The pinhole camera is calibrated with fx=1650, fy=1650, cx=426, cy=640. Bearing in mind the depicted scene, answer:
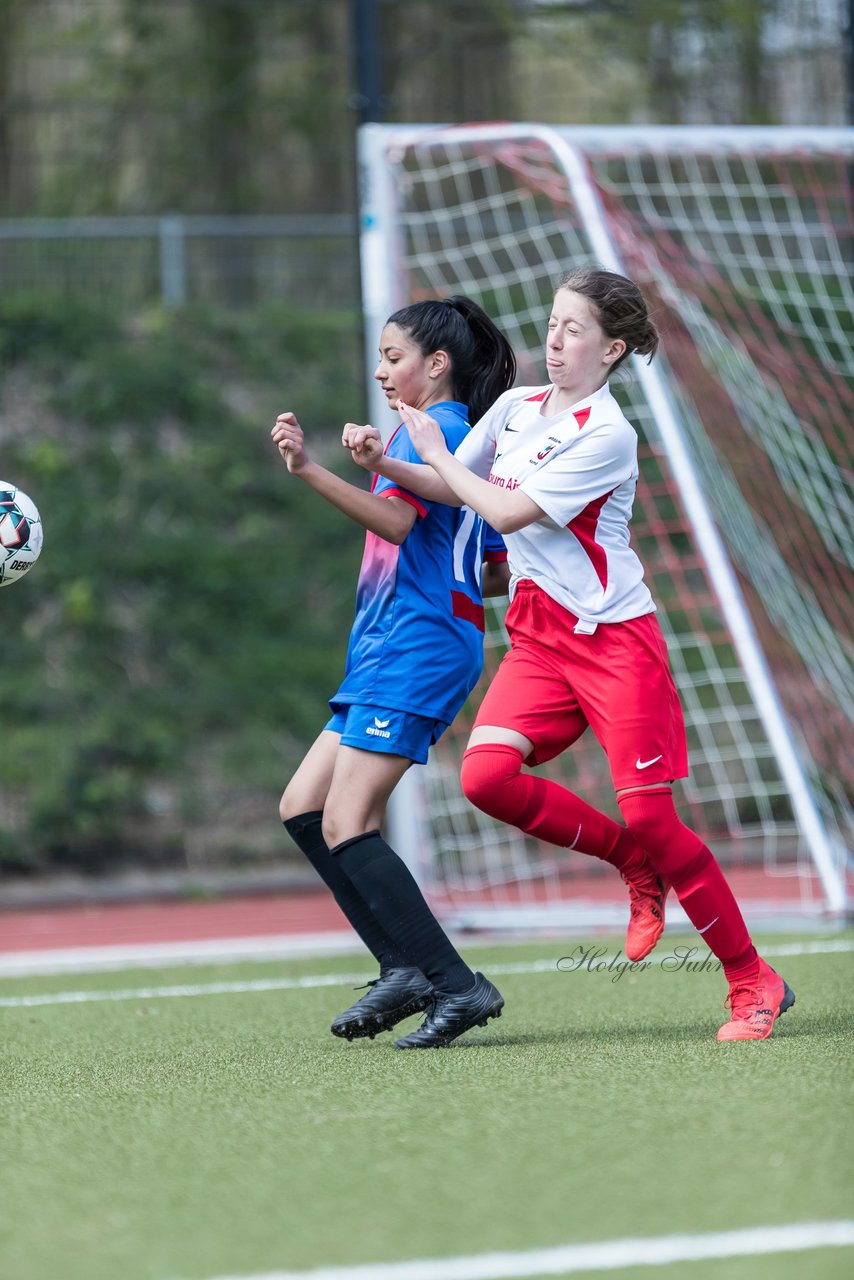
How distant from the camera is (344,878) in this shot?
416cm

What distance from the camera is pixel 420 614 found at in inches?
157

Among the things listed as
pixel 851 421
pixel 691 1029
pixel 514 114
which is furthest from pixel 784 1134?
pixel 514 114

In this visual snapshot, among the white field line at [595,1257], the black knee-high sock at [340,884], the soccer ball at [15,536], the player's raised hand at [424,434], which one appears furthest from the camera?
the soccer ball at [15,536]

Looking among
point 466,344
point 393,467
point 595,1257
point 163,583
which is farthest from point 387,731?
point 163,583

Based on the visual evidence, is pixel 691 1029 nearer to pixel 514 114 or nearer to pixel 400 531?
pixel 400 531

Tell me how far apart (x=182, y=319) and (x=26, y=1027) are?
6.57m

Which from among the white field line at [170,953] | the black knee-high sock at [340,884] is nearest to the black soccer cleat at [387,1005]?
the black knee-high sock at [340,884]

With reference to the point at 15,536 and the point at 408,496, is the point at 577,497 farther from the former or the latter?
the point at 15,536

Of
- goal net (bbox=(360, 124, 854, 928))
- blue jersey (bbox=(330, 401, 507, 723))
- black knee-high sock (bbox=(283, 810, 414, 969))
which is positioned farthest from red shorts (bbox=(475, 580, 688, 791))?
goal net (bbox=(360, 124, 854, 928))

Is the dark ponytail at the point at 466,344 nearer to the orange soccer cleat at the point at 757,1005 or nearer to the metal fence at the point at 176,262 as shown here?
the orange soccer cleat at the point at 757,1005

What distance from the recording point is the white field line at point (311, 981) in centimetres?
525

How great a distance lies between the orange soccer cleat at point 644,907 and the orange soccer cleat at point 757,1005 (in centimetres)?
24

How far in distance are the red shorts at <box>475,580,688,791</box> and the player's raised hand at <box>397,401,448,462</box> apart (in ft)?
1.39

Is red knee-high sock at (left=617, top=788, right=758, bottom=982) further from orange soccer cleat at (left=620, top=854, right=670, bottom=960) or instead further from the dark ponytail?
the dark ponytail
